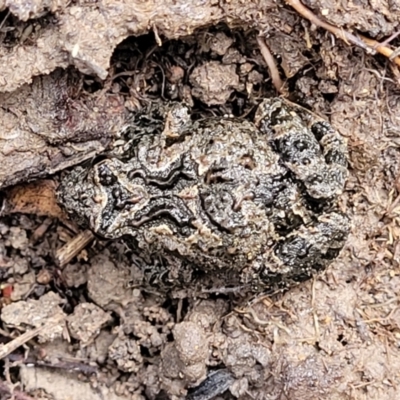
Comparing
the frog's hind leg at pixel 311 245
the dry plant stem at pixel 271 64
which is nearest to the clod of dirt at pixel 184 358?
the frog's hind leg at pixel 311 245

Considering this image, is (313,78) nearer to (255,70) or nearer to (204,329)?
(255,70)

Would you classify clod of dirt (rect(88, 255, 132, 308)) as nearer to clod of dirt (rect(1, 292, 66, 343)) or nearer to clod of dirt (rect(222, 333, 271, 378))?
clod of dirt (rect(1, 292, 66, 343))

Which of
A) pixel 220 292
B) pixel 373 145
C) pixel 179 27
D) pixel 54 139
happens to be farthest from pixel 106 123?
pixel 373 145

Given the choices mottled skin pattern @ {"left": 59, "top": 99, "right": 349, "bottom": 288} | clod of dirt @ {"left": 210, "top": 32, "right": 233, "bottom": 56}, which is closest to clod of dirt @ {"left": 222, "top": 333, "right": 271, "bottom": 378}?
mottled skin pattern @ {"left": 59, "top": 99, "right": 349, "bottom": 288}

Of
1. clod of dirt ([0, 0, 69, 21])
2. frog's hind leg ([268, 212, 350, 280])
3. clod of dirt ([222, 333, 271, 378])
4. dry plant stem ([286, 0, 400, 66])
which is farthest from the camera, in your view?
clod of dirt ([222, 333, 271, 378])

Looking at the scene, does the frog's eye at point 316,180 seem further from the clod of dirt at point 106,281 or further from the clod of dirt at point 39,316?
the clod of dirt at point 39,316

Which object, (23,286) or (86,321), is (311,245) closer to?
(86,321)
